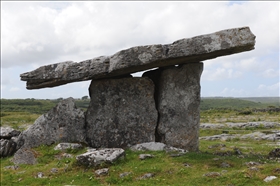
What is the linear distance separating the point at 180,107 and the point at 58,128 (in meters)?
7.79

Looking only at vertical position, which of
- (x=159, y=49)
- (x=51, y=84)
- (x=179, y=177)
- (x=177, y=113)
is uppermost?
(x=159, y=49)

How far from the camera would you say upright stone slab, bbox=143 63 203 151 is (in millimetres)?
18938

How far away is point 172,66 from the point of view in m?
19.3

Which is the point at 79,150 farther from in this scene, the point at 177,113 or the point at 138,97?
the point at 177,113

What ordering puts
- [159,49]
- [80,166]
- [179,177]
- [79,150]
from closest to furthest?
[179,177] < [80,166] < [159,49] < [79,150]

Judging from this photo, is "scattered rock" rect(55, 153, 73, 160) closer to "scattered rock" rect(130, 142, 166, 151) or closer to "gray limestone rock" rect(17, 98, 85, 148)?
"gray limestone rock" rect(17, 98, 85, 148)

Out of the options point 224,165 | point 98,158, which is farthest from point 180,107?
point 98,158

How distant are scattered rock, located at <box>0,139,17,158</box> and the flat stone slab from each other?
382cm

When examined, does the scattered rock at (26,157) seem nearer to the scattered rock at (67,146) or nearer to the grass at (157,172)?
the grass at (157,172)

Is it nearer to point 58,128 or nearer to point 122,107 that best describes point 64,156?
point 58,128

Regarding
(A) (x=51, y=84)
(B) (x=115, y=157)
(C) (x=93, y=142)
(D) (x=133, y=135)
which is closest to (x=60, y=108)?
(A) (x=51, y=84)

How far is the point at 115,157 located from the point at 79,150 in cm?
392

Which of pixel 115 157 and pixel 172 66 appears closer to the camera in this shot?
pixel 115 157

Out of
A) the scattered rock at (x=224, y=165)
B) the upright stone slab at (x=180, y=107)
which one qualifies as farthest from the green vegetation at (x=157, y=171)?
the upright stone slab at (x=180, y=107)
